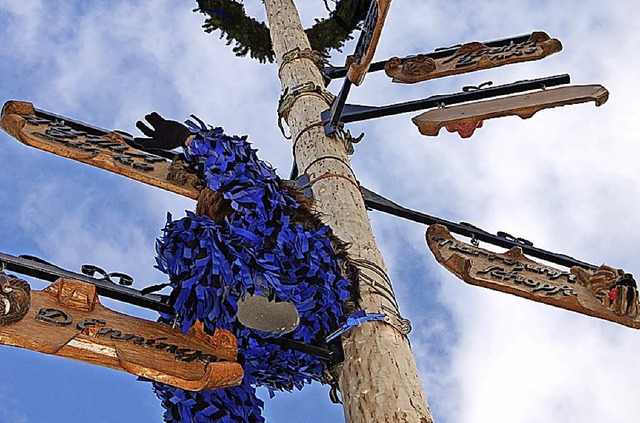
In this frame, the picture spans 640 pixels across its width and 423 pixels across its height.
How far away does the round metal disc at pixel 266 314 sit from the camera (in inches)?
106

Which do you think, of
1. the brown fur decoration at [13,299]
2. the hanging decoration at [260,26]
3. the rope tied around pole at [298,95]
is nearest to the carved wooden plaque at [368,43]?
the rope tied around pole at [298,95]

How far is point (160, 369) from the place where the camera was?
251 centimetres

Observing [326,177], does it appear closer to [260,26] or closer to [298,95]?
[298,95]

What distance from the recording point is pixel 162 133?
314cm

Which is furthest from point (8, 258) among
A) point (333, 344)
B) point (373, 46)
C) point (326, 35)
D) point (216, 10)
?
point (326, 35)

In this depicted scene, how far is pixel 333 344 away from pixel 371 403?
0.36m

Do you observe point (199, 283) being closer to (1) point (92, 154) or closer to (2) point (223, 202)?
(2) point (223, 202)

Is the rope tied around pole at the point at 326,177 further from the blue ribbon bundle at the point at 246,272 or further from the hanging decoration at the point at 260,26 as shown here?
the hanging decoration at the point at 260,26

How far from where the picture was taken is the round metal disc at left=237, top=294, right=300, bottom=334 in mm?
2699

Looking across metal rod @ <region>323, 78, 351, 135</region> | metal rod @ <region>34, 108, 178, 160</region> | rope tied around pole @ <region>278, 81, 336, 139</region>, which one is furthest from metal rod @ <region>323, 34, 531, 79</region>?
metal rod @ <region>34, 108, 178, 160</region>

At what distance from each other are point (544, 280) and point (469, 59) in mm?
1425

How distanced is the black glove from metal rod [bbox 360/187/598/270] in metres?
1.38

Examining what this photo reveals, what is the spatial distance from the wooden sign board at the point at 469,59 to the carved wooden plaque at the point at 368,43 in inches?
29.2

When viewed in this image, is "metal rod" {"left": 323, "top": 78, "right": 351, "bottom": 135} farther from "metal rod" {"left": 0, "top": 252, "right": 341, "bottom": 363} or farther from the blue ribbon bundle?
"metal rod" {"left": 0, "top": 252, "right": 341, "bottom": 363}
